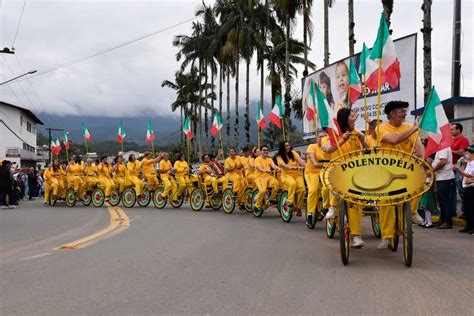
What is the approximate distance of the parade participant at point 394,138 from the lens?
253 inches

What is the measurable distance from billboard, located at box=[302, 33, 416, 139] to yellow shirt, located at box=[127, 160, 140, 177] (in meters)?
6.81

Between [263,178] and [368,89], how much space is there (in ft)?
11.4

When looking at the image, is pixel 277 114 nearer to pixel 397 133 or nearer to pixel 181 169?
pixel 181 169

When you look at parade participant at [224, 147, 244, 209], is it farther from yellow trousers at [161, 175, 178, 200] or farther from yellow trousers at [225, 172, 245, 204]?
yellow trousers at [161, 175, 178, 200]

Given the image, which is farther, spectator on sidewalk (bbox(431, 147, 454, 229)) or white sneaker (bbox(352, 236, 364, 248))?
spectator on sidewalk (bbox(431, 147, 454, 229))

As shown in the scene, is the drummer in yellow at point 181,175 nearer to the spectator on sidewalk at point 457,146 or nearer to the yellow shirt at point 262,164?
the yellow shirt at point 262,164

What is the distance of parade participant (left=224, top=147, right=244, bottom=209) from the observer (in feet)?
47.0

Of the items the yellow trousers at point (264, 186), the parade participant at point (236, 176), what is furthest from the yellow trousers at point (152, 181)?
the yellow trousers at point (264, 186)

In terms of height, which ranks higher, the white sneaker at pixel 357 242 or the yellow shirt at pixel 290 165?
the yellow shirt at pixel 290 165

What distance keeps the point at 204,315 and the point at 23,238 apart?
6.45 meters

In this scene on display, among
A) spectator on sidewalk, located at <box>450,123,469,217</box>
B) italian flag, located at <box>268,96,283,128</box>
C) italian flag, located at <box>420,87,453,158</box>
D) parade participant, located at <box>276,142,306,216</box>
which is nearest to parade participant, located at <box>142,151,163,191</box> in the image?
italian flag, located at <box>268,96,283,128</box>

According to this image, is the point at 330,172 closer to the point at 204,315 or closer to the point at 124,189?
the point at 204,315

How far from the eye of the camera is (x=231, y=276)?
5.61 metres

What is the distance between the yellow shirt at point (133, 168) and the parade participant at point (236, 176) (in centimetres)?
437
